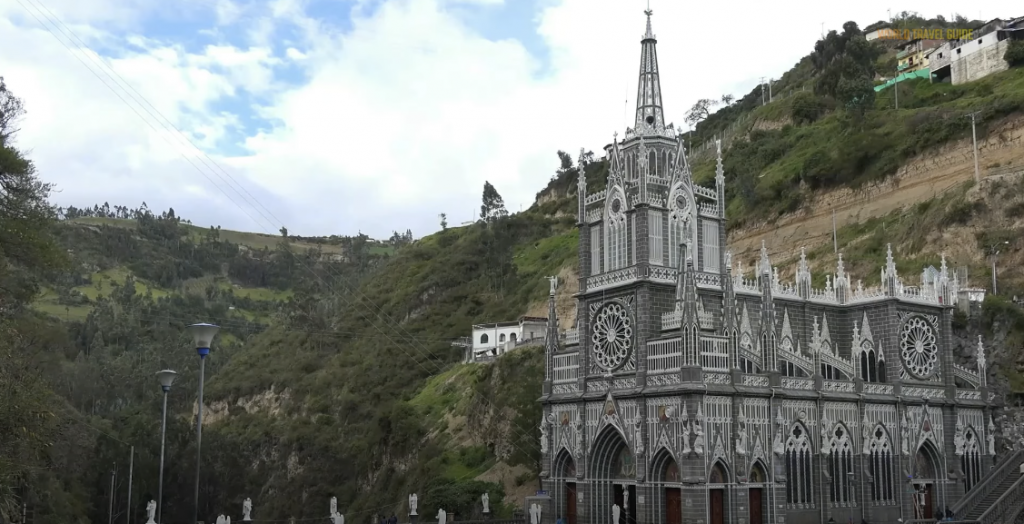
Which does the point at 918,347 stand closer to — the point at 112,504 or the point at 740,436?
the point at 740,436

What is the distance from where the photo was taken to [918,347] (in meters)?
44.5

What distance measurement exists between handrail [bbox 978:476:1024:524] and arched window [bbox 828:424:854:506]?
5191 mm

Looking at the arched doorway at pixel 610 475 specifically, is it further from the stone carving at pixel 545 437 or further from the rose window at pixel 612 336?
the stone carving at pixel 545 437

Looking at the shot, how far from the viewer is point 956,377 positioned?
150 feet

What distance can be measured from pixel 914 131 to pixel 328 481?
53517 millimetres

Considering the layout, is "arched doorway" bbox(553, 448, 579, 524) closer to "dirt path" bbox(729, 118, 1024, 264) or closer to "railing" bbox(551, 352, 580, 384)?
"railing" bbox(551, 352, 580, 384)

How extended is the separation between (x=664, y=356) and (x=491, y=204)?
10335 centimetres

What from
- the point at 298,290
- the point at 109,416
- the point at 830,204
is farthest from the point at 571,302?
the point at 298,290

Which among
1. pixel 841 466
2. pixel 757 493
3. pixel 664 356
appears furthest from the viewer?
pixel 841 466

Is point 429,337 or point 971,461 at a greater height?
point 429,337

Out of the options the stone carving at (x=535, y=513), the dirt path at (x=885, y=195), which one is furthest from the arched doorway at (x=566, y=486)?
the dirt path at (x=885, y=195)

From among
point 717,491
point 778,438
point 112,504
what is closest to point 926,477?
point 778,438

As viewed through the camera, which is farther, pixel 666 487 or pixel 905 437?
pixel 905 437

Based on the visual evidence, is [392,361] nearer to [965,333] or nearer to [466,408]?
[466,408]
